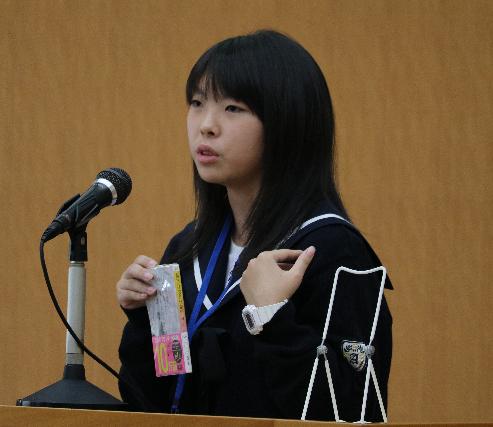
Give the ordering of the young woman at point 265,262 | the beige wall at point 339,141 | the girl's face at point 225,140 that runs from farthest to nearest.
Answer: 1. the beige wall at point 339,141
2. the girl's face at point 225,140
3. the young woman at point 265,262

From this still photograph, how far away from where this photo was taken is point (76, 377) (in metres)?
1.01

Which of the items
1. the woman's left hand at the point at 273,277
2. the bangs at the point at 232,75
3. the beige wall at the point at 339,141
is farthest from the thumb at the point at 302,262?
the beige wall at the point at 339,141

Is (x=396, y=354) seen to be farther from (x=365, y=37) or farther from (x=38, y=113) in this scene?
(x=38, y=113)

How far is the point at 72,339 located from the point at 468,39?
1.91 metres

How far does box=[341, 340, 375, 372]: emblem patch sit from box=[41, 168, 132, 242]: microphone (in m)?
0.41

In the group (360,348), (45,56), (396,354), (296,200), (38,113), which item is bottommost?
(396,354)

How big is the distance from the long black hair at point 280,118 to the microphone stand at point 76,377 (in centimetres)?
31

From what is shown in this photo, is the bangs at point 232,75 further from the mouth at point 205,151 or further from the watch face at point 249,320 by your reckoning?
the watch face at point 249,320

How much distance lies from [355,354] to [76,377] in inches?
15.5

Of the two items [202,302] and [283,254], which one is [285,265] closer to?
[283,254]

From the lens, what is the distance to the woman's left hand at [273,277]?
103cm

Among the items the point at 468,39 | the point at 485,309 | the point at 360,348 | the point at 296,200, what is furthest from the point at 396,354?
the point at 360,348

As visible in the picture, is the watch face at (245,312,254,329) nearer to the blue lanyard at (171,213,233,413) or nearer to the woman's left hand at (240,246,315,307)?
the woman's left hand at (240,246,315,307)

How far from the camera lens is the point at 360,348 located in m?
1.01
